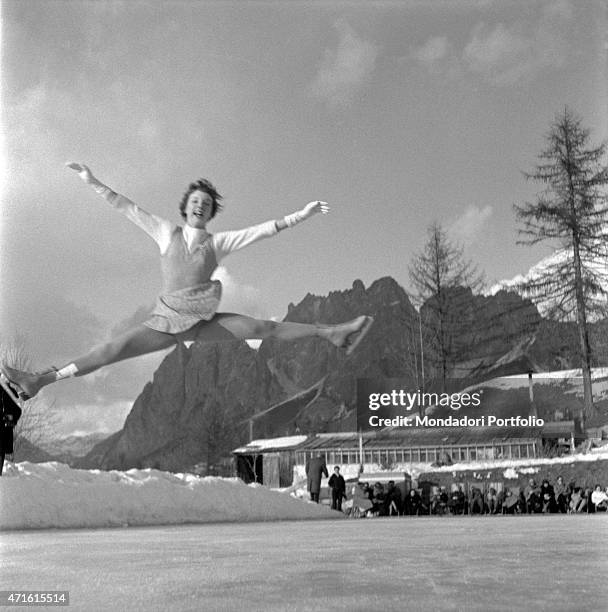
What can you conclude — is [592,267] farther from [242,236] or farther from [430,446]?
[242,236]

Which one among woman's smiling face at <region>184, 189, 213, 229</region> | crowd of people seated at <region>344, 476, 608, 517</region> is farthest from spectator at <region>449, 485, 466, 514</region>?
woman's smiling face at <region>184, 189, 213, 229</region>

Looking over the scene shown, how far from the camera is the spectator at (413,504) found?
8.84m

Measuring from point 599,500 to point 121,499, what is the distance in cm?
581

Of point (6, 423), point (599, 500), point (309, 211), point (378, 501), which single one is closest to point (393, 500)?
point (378, 501)

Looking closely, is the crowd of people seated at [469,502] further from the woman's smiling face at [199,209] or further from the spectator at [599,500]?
the woman's smiling face at [199,209]

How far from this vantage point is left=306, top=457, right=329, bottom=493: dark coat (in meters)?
9.57

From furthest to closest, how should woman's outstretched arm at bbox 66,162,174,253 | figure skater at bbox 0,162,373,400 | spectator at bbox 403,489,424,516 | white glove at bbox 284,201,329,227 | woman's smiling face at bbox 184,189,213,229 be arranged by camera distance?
spectator at bbox 403,489,424,516
woman's smiling face at bbox 184,189,213,229
figure skater at bbox 0,162,373,400
woman's outstretched arm at bbox 66,162,174,253
white glove at bbox 284,201,329,227

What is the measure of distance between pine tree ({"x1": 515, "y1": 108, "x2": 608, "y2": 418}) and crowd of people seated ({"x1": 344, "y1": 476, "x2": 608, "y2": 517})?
2.06 metres

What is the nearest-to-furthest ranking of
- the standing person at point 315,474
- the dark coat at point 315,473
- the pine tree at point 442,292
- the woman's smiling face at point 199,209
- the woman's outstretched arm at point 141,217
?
the woman's outstretched arm at point 141,217 < the woman's smiling face at point 199,209 < the standing person at point 315,474 < the dark coat at point 315,473 < the pine tree at point 442,292

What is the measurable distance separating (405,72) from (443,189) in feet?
4.81

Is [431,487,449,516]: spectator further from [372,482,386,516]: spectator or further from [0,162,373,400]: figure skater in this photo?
[0,162,373,400]: figure skater

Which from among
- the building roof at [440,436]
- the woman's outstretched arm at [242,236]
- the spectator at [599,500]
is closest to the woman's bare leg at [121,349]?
the woman's outstretched arm at [242,236]

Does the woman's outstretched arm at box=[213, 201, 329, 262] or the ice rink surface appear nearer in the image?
the ice rink surface

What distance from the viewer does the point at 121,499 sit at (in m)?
6.64
